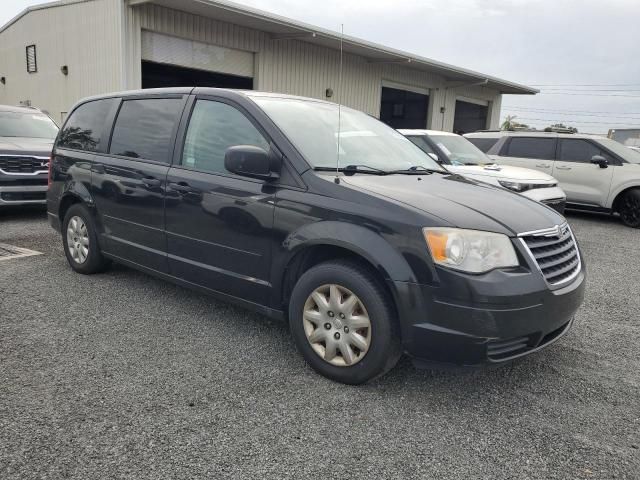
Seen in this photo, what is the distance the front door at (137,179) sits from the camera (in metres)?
4.01

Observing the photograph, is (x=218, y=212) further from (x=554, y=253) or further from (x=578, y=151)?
(x=578, y=151)

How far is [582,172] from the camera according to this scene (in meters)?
10.1

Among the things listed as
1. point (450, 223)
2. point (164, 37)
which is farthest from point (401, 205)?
point (164, 37)

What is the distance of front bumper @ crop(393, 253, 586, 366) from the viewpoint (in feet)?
8.55

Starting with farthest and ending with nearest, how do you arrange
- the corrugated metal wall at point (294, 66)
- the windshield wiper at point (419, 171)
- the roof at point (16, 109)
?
the corrugated metal wall at point (294, 66) → the roof at point (16, 109) → the windshield wiper at point (419, 171)

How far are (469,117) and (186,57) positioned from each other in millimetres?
16915

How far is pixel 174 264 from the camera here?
393 cm

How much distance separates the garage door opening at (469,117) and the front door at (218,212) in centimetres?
2239

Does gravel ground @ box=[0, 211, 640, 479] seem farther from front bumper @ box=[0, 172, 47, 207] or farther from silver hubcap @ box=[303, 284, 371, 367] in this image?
front bumper @ box=[0, 172, 47, 207]

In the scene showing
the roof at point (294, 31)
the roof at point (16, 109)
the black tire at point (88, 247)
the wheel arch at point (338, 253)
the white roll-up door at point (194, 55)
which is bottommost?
the black tire at point (88, 247)

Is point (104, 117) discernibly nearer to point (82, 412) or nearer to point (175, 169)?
point (175, 169)

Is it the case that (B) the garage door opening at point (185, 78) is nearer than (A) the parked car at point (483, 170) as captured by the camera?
No

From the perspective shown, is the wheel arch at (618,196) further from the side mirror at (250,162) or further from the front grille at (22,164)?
the front grille at (22,164)

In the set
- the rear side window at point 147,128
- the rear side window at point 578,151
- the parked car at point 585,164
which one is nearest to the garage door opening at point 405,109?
the parked car at point 585,164
